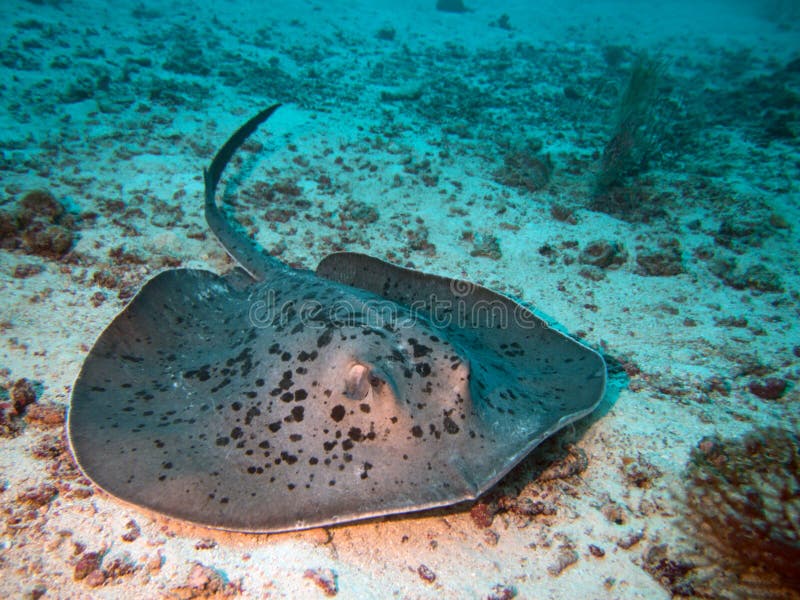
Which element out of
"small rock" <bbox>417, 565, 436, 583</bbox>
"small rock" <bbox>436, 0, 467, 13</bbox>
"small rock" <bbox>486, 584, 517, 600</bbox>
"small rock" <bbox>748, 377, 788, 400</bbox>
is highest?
"small rock" <bbox>436, 0, 467, 13</bbox>

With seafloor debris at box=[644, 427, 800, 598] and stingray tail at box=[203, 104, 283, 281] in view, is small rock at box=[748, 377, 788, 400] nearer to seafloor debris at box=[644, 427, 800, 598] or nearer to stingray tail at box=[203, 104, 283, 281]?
seafloor debris at box=[644, 427, 800, 598]

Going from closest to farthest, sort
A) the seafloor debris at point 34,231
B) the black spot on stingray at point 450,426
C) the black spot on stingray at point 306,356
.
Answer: the black spot on stingray at point 450,426
the black spot on stingray at point 306,356
the seafloor debris at point 34,231

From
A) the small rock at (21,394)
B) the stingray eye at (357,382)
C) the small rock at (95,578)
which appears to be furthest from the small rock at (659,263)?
the small rock at (21,394)

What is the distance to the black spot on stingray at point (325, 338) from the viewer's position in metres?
2.99

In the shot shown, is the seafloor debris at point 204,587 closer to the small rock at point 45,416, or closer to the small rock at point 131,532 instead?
the small rock at point 131,532

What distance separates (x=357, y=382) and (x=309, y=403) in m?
0.36

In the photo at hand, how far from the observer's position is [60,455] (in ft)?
9.81

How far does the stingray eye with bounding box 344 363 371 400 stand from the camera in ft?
8.63

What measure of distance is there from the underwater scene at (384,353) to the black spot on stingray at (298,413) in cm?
4

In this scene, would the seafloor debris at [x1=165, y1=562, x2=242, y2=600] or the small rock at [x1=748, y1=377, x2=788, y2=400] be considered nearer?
the seafloor debris at [x1=165, y1=562, x2=242, y2=600]

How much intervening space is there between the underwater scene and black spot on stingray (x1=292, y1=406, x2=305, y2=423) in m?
0.04

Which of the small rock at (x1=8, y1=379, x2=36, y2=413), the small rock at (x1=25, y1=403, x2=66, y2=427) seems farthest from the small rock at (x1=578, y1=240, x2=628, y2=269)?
the small rock at (x1=8, y1=379, x2=36, y2=413)

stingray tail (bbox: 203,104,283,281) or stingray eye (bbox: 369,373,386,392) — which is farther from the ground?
stingray eye (bbox: 369,373,386,392)

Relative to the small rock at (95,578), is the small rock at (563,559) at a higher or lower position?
higher
